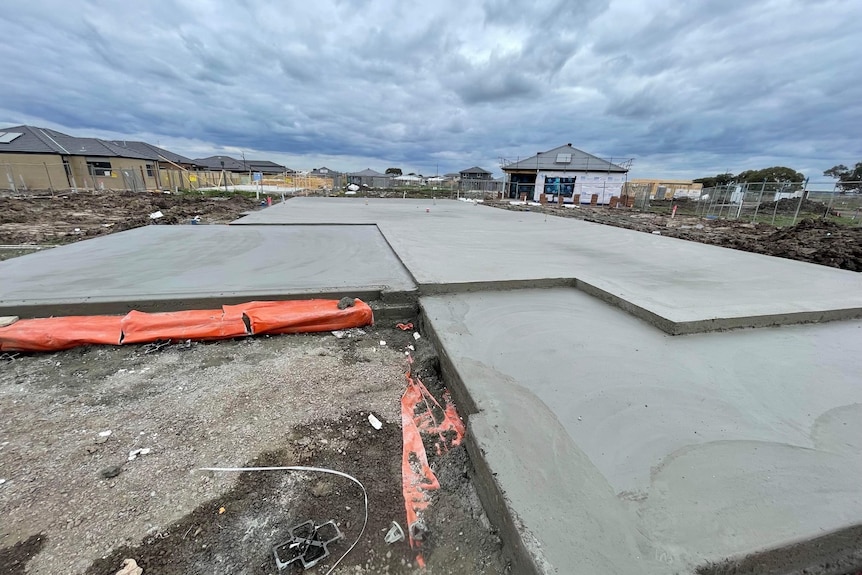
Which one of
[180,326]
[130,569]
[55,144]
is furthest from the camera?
[55,144]

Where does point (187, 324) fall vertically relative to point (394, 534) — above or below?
above

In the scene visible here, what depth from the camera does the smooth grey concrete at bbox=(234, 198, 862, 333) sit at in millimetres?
2957

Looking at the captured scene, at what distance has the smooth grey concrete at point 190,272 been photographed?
3121 mm

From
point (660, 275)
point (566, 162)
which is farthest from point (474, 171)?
point (660, 275)

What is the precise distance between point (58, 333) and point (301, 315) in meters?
1.75

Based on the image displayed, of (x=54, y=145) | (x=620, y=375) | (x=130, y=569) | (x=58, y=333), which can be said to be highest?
(x=54, y=145)

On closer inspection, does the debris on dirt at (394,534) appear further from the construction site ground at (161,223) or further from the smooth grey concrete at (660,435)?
the construction site ground at (161,223)

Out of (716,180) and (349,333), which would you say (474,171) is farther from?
(349,333)

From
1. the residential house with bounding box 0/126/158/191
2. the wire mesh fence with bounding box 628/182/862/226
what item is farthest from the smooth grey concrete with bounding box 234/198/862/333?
the residential house with bounding box 0/126/158/191

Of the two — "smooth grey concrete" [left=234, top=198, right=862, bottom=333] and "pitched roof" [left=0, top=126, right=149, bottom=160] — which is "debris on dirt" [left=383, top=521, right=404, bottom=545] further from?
"pitched roof" [left=0, top=126, right=149, bottom=160]

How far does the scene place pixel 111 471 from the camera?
5.49ft

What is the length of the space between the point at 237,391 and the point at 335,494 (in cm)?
112

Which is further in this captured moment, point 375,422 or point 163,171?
point 163,171

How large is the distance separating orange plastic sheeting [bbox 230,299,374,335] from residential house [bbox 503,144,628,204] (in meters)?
25.1
